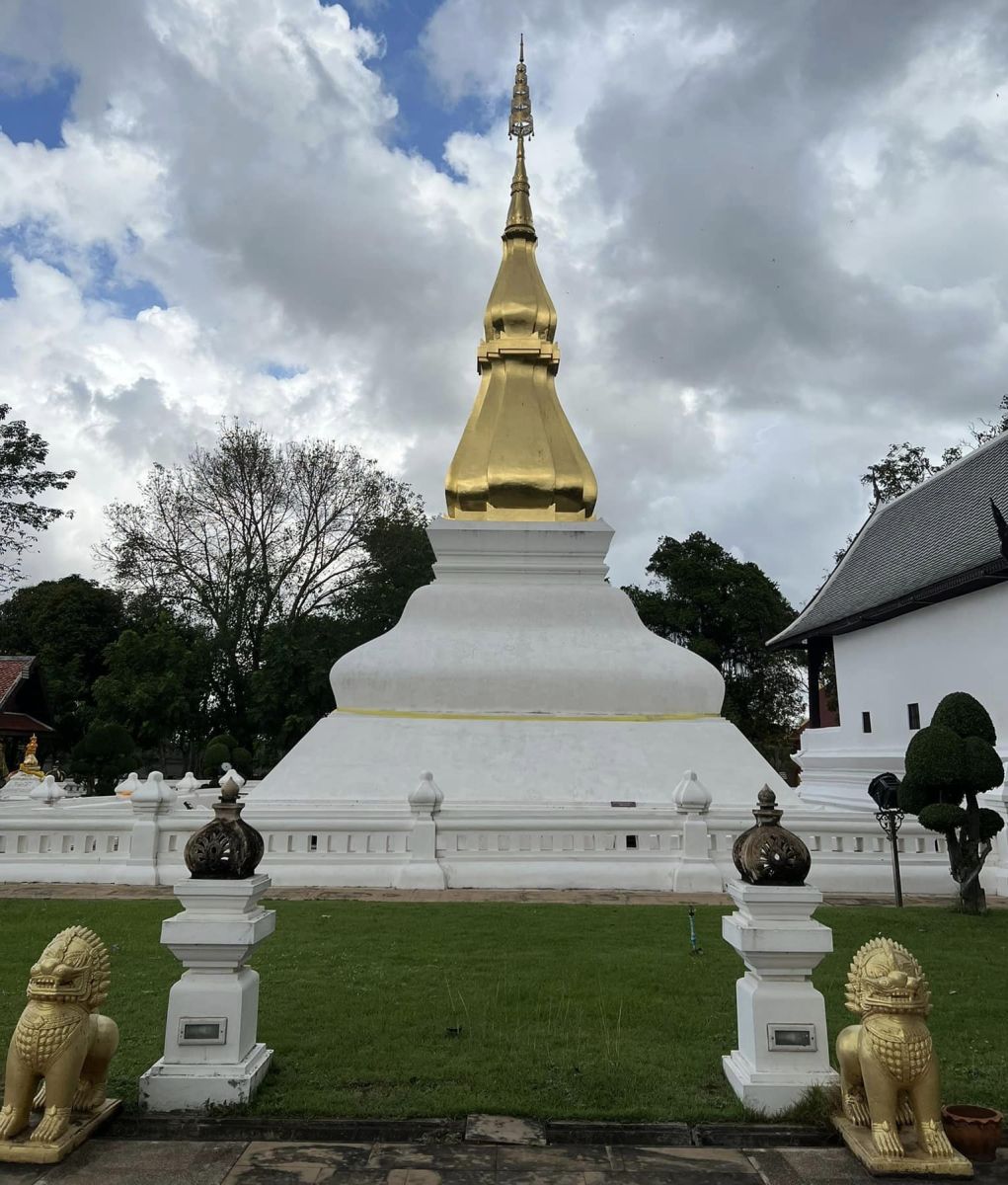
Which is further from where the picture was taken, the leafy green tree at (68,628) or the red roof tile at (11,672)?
the leafy green tree at (68,628)

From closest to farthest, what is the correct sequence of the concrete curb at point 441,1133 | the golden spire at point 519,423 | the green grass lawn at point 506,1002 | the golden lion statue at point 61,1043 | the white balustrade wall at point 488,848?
the golden lion statue at point 61,1043
the concrete curb at point 441,1133
the green grass lawn at point 506,1002
the white balustrade wall at point 488,848
the golden spire at point 519,423

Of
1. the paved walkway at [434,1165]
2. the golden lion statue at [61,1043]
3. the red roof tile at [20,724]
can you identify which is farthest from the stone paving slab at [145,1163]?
the red roof tile at [20,724]

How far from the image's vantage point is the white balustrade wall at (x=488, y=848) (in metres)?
12.0

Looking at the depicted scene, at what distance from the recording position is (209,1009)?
15.9ft

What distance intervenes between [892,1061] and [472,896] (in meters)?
A: 7.66

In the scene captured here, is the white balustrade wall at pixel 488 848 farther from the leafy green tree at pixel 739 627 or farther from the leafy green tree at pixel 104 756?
the leafy green tree at pixel 739 627

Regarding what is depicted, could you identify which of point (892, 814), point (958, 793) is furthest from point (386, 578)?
point (958, 793)

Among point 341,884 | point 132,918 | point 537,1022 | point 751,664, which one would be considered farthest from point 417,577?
point 537,1022

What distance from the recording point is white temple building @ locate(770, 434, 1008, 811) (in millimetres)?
14977

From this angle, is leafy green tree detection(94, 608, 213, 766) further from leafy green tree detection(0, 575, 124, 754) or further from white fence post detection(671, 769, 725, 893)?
white fence post detection(671, 769, 725, 893)

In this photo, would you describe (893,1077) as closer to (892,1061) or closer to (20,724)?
(892,1061)

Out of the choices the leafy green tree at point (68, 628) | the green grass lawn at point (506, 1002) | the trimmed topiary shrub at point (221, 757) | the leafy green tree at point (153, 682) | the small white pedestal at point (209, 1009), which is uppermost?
the leafy green tree at point (68, 628)

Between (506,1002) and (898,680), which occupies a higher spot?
(898,680)

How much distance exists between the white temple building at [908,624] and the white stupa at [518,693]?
12.8 feet
